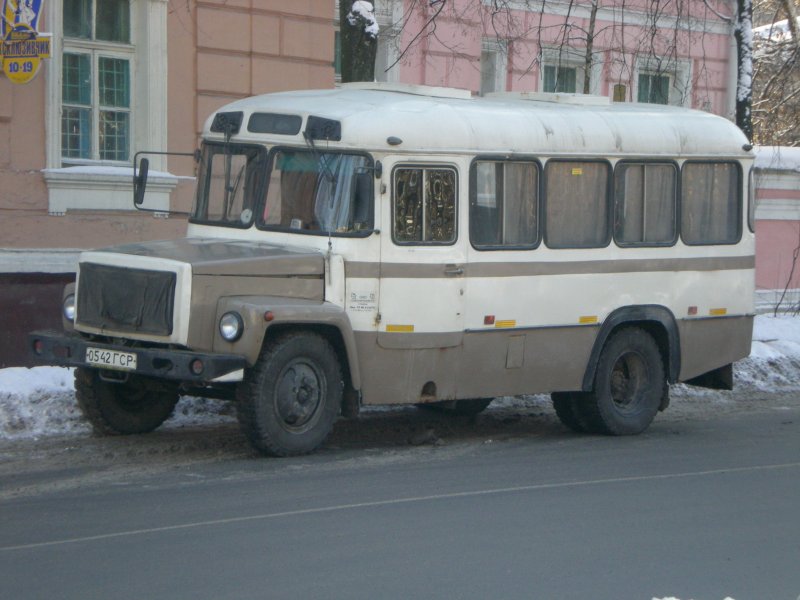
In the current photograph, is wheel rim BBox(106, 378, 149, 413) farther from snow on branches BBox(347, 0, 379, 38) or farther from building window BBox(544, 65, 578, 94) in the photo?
building window BBox(544, 65, 578, 94)

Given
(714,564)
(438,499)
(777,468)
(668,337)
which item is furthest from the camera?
(668,337)

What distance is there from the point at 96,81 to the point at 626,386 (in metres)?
6.68

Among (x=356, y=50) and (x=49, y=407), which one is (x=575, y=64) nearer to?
(x=356, y=50)

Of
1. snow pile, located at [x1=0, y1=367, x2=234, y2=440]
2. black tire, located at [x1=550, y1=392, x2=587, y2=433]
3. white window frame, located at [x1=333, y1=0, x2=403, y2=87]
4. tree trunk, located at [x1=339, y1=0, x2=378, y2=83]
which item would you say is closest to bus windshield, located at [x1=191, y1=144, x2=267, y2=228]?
snow pile, located at [x1=0, y1=367, x2=234, y2=440]

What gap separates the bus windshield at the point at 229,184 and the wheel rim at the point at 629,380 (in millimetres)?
3419

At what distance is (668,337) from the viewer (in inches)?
447

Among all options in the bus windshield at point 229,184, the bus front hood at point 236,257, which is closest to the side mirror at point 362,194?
the bus front hood at point 236,257

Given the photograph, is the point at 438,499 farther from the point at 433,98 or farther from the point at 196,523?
the point at 433,98

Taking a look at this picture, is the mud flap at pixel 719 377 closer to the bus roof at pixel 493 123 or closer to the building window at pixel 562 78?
the bus roof at pixel 493 123

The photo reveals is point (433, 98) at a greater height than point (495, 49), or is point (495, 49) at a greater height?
point (495, 49)

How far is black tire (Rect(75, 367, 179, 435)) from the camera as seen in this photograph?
985cm

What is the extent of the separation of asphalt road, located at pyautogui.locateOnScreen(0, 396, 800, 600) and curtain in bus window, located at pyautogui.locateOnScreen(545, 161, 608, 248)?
5.65 feet

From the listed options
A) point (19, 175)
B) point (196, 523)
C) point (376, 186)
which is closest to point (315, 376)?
point (376, 186)

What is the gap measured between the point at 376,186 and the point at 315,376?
1415 mm
